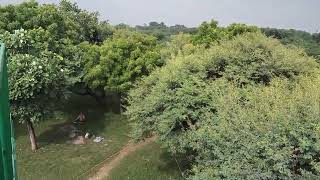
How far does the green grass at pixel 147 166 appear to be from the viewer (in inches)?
947

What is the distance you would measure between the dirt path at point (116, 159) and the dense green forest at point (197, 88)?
107 inches

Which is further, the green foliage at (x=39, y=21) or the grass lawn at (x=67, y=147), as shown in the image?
the green foliage at (x=39, y=21)

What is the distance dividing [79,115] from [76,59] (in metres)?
4.20

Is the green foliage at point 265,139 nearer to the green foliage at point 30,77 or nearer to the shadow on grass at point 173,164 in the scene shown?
the shadow on grass at point 173,164

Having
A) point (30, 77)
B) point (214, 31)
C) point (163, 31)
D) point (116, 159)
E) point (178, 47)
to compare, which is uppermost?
point (214, 31)

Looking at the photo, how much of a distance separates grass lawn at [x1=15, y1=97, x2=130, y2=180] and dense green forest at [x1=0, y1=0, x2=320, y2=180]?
1377mm

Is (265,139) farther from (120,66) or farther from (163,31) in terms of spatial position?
(163,31)

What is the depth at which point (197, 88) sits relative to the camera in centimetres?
2258

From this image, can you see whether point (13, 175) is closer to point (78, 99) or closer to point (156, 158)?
point (156, 158)

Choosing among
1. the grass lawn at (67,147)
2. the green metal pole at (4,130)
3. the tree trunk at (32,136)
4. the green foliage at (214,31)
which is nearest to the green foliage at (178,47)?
the green foliage at (214,31)

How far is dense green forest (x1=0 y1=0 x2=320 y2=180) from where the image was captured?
51.4 ft

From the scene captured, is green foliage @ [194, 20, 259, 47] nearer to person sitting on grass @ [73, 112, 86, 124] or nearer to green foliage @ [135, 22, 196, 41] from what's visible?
Answer: person sitting on grass @ [73, 112, 86, 124]

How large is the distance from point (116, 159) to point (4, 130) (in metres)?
24.1

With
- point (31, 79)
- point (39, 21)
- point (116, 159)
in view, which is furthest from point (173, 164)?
point (39, 21)
